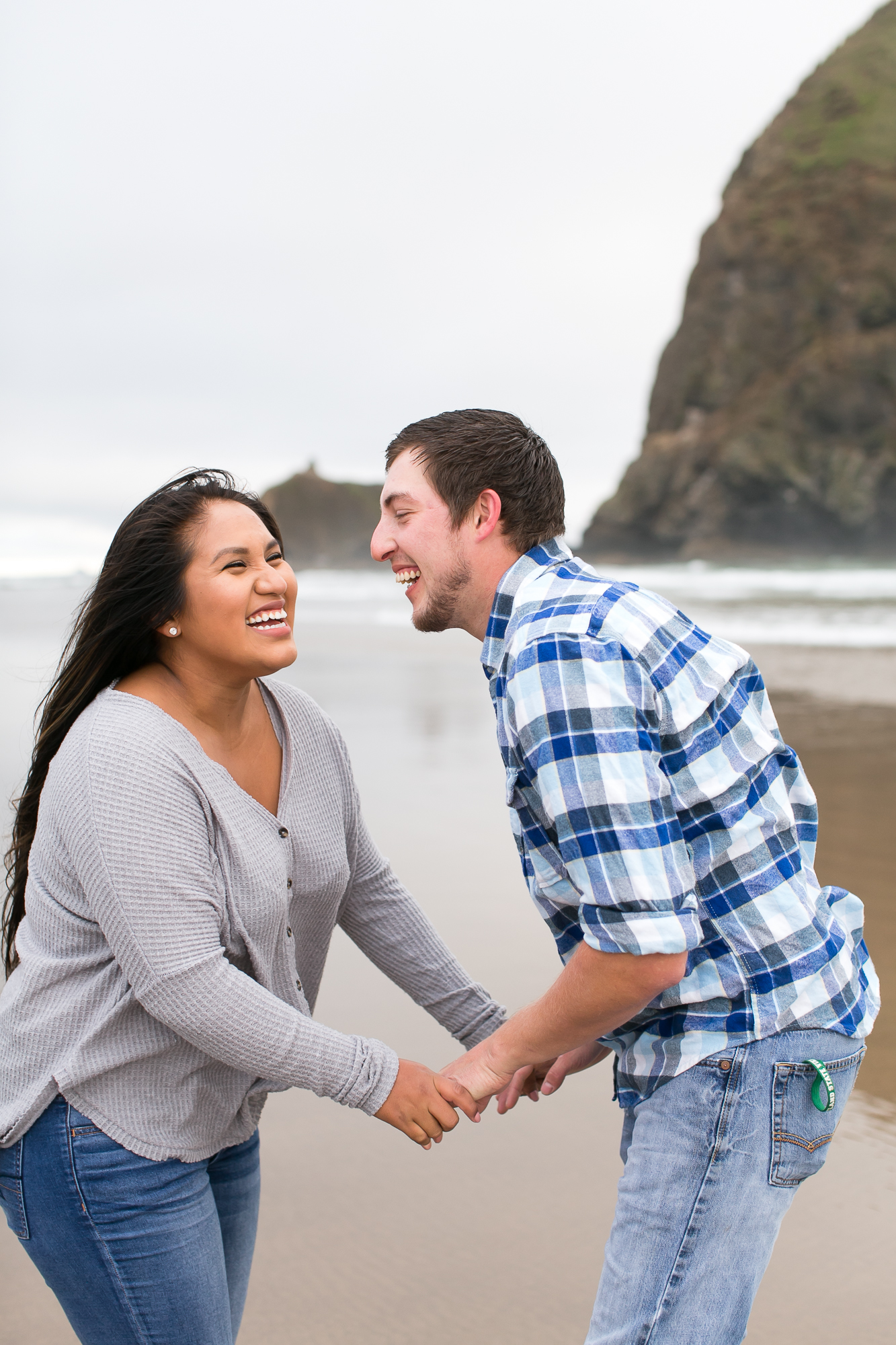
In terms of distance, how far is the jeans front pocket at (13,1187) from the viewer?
1.69 meters

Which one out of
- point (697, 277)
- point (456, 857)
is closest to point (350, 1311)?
point (456, 857)

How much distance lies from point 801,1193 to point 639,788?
6.19ft

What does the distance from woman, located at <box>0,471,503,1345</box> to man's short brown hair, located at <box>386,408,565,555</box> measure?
0.35 meters

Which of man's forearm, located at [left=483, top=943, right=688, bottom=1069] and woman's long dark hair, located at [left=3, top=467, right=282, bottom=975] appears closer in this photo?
man's forearm, located at [left=483, top=943, right=688, bottom=1069]

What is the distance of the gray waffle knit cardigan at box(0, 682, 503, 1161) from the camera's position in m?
1.60

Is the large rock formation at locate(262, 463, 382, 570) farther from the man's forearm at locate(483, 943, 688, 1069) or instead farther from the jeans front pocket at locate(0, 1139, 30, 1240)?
the man's forearm at locate(483, 943, 688, 1069)

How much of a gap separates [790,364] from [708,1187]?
5912cm

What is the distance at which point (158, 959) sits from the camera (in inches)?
62.4

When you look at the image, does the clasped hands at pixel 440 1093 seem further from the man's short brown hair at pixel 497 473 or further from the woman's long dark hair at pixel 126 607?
the man's short brown hair at pixel 497 473

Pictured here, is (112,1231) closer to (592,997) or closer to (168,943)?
(168,943)

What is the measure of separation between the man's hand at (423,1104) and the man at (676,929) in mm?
143

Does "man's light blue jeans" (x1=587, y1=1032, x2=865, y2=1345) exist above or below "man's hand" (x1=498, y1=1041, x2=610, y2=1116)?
above

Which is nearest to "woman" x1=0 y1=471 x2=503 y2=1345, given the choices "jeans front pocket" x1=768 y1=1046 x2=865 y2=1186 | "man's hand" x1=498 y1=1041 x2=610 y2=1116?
"man's hand" x1=498 y1=1041 x2=610 y2=1116

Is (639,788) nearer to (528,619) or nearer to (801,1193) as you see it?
(528,619)
